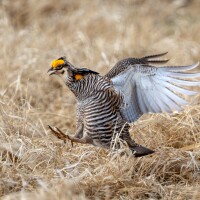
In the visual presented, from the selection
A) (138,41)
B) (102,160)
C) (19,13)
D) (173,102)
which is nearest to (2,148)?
(102,160)

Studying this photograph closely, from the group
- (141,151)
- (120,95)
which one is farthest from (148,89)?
(141,151)

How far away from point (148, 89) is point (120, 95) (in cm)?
21

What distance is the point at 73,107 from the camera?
22.4ft

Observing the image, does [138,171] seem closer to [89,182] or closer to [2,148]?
[89,182]

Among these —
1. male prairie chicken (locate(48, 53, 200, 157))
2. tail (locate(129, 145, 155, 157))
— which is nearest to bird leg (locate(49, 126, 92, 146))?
male prairie chicken (locate(48, 53, 200, 157))

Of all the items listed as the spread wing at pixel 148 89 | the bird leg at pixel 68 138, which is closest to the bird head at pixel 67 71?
the spread wing at pixel 148 89

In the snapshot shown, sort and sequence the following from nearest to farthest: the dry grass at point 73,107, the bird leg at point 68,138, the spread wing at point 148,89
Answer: the dry grass at point 73,107
the bird leg at point 68,138
the spread wing at point 148,89

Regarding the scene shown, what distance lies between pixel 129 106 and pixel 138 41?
11.8 ft

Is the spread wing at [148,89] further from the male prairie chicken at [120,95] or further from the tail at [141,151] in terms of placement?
the tail at [141,151]

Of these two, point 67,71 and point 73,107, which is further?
point 73,107

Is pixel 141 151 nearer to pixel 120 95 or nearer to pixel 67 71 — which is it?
pixel 120 95

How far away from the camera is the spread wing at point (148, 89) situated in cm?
509

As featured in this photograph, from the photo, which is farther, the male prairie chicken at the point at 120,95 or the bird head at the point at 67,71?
the bird head at the point at 67,71

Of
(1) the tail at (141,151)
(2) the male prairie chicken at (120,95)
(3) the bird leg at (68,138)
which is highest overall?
(2) the male prairie chicken at (120,95)
